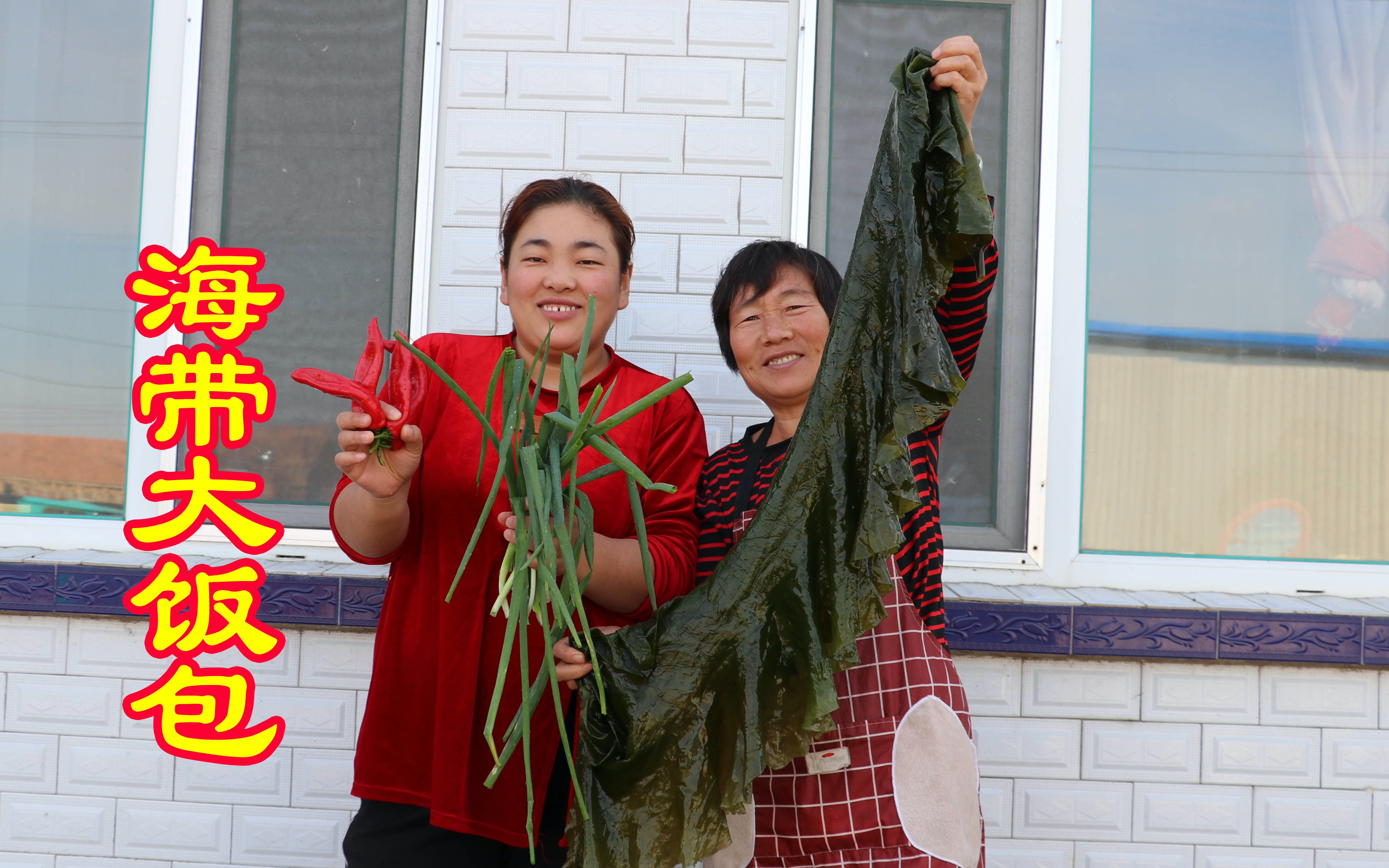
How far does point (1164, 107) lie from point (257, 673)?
8.48 ft

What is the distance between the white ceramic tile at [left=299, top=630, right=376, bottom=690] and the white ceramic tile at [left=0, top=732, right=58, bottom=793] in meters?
0.63

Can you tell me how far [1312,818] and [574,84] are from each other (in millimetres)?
2419

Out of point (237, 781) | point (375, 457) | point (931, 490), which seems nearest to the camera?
point (375, 457)

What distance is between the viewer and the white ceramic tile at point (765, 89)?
2.22m

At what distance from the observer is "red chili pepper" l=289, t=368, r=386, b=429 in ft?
4.01

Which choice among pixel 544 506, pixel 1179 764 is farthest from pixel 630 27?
pixel 1179 764

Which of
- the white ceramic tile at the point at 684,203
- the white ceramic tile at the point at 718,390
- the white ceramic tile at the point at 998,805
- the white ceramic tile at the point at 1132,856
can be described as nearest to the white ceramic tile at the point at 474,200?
the white ceramic tile at the point at 684,203

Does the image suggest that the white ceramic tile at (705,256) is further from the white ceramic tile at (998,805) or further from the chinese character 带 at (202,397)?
the white ceramic tile at (998,805)

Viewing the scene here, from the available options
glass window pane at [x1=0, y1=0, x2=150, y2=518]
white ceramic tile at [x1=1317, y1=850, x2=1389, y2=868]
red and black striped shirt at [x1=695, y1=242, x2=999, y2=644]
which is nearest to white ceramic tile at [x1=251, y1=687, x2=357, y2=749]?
glass window pane at [x1=0, y1=0, x2=150, y2=518]

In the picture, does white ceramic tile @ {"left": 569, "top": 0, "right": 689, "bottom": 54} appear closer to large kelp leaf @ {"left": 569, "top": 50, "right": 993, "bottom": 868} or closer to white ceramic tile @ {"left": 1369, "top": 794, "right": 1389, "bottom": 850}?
large kelp leaf @ {"left": 569, "top": 50, "right": 993, "bottom": 868}

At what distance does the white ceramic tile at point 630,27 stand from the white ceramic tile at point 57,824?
2.14 metres

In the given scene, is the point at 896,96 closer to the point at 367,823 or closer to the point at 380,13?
the point at 367,823

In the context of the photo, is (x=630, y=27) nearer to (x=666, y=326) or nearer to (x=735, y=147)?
(x=735, y=147)

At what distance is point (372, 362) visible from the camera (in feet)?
4.31
